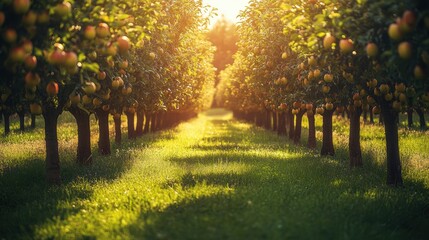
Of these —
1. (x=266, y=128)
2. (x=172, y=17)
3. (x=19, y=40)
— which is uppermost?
(x=172, y=17)

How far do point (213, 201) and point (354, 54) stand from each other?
14.4 feet

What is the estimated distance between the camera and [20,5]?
701cm

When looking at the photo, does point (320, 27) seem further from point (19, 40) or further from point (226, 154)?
point (226, 154)

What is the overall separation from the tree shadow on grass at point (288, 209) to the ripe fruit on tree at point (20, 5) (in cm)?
411

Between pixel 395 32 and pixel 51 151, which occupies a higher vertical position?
pixel 395 32

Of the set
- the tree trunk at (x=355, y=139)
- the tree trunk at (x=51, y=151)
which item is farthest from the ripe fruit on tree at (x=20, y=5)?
the tree trunk at (x=355, y=139)

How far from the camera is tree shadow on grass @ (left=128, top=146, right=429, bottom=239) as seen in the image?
8.33m

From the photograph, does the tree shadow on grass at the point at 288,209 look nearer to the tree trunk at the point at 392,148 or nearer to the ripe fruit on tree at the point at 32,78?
the tree trunk at the point at 392,148

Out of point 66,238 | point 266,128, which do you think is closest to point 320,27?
point 66,238

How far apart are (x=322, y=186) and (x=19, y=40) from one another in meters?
8.34

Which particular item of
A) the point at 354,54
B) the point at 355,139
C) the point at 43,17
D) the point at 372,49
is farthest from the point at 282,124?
the point at 43,17

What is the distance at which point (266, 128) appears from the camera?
4472 cm

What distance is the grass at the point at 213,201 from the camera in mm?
8586

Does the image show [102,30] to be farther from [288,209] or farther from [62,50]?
[288,209]
